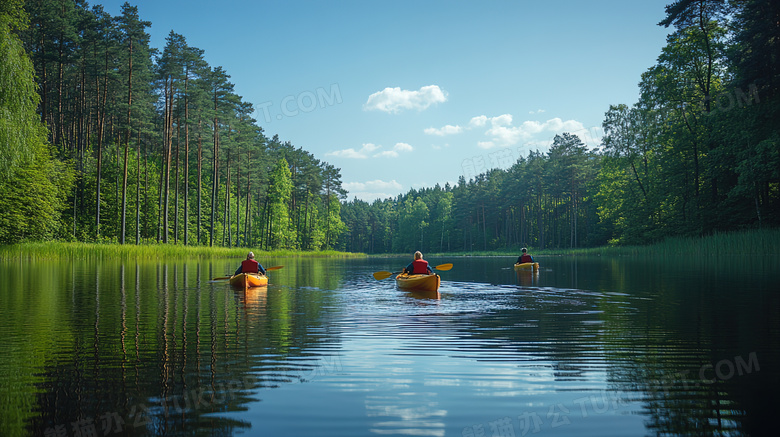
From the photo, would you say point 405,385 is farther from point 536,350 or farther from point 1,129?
point 1,129

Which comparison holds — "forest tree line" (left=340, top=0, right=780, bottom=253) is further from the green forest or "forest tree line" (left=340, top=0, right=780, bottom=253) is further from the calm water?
the calm water

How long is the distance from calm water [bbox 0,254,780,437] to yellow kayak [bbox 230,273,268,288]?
5303mm

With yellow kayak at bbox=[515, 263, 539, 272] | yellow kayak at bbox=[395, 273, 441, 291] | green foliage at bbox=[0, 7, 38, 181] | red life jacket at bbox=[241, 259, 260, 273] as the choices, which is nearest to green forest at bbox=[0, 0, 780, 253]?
green foliage at bbox=[0, 7, 38, 181]

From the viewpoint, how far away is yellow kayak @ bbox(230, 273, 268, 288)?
1848 cm

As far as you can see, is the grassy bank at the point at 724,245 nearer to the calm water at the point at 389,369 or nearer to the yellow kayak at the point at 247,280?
the calm water at the point at 389,369

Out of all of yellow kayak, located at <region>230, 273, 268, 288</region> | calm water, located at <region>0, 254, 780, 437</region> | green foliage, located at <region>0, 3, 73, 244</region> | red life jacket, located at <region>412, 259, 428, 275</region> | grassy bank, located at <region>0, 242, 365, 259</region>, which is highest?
green foliage, located at <region>0, 3, 73, 244</region>

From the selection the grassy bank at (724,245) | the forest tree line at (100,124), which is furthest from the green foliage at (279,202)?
the grassy bank at (724,245)

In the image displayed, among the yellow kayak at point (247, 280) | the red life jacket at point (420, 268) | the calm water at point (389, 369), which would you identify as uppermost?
the red life jacket at point (420, 268)

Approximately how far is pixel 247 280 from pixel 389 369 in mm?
12885

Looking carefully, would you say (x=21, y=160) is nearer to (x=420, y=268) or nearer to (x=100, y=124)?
(x=100, y=124)

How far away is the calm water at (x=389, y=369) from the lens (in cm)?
464

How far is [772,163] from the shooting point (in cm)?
3148

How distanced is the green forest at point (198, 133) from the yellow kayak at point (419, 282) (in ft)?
75.6

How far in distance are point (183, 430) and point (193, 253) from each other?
4064cm
